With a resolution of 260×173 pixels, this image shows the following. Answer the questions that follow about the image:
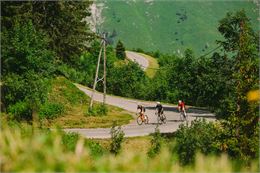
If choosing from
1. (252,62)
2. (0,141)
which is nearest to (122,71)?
(252,62)

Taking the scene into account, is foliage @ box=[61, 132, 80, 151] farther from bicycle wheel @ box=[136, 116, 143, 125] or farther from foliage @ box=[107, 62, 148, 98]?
foliage @ box=[107, 62, 148, 98]

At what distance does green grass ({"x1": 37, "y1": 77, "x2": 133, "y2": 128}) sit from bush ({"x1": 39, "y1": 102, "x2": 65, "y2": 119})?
0.30 m

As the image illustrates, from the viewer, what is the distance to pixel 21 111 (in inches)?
1481

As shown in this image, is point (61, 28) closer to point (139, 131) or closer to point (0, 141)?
point (139, 131)

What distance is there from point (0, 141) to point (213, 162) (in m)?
1.92

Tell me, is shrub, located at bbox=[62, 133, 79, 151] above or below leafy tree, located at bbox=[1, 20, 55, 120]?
below

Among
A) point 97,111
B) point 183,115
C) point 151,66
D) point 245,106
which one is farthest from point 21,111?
point 151,66

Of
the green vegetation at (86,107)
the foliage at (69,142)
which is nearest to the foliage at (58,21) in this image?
the green vegetation at (86,107)

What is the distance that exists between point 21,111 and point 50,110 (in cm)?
274

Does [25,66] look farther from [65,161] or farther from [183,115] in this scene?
[65,161]

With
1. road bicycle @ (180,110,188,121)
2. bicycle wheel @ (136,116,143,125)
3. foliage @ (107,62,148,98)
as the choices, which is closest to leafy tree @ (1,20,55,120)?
bicycle wheel @ (136,116,143,125)

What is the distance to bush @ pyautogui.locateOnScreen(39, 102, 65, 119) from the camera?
3931cm

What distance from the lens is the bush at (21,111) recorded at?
37.5 metres

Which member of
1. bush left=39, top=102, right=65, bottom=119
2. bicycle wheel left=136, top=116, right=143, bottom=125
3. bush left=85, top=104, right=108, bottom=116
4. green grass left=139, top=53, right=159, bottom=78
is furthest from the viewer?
green grass left=139, top=53, right=159, bottom=78
